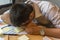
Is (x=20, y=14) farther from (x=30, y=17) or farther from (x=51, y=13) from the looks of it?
(x=51, y=13)

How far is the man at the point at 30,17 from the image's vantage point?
1.29 meters

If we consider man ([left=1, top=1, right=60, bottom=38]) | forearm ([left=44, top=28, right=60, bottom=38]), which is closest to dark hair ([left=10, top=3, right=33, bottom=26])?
man ([left=1, top=1, right=60, bottom=38])

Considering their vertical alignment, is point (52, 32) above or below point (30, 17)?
below

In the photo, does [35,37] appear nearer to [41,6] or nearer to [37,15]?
[37,15]

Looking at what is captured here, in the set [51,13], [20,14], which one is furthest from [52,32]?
[20,14]

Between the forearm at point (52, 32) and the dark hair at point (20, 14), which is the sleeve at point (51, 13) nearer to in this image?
the forearm at point (52, 32)

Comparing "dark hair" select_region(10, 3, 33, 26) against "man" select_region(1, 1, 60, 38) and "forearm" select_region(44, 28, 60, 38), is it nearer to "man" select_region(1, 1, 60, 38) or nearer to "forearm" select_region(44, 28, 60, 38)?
"man" select_region(1, 1, 60, 38)

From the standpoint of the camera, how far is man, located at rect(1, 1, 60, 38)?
129cm

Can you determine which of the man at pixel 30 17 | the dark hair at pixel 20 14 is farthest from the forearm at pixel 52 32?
the dark hair at pixel 20 14

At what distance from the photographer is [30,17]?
1.34 metres

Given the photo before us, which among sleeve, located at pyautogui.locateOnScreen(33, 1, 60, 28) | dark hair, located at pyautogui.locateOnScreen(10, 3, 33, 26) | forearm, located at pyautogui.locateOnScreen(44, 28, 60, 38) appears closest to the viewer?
dark hair, located at pyautogui.locateOnScreen(10, 3, 33, 26)

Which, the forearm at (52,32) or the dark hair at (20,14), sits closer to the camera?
the dark hair at (20,14)

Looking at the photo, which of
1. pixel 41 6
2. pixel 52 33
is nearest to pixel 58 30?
pixel 52 33

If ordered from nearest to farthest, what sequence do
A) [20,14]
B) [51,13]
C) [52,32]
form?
[20,14], [52,32], [51,13]
